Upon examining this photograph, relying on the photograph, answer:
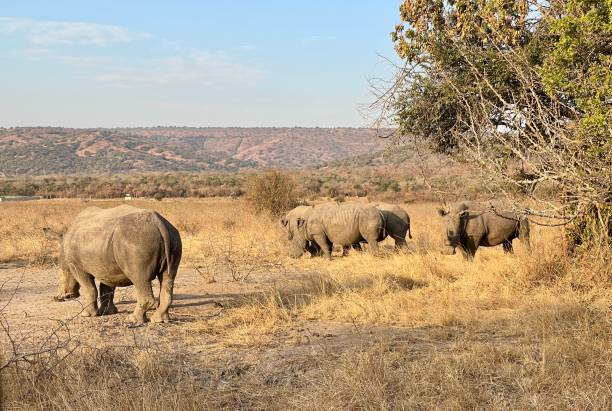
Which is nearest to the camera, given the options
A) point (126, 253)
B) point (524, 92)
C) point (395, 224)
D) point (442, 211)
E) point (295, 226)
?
point (524, 92)

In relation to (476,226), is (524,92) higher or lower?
higher

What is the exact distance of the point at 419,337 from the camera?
721 centimetres

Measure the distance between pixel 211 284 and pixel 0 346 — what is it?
5903mm

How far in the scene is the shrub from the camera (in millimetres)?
25219

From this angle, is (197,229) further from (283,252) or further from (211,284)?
(211,284)

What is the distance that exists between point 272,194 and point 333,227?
954 cm

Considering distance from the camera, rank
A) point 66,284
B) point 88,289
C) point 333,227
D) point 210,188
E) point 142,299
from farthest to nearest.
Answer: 1. point 210,188
2. point 333,227
3. point 66,284
4. point 88,289
5. point 142,299

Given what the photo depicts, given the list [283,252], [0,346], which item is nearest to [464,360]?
[0,346]

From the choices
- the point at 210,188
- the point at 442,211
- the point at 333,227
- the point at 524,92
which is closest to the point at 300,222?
the point at 333,227

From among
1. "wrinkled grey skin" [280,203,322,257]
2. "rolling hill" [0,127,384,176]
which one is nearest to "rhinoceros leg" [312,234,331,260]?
"wrinkled grey skin" [280,203,322,257]

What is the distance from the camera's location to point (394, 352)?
20.3 ft

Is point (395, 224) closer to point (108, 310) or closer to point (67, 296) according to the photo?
point (108, 310)

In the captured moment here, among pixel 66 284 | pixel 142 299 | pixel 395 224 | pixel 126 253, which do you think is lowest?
pixel 66 284

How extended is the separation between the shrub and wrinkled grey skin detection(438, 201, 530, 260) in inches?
474
